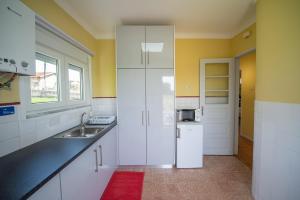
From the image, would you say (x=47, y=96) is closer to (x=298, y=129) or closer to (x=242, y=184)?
(x=298, y=129)

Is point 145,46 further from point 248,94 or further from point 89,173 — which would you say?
point 248,94

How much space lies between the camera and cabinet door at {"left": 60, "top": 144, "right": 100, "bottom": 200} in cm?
114

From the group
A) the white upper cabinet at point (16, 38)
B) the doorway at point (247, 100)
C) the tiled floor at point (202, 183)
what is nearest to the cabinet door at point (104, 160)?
the tiled floor at point (202, 183)

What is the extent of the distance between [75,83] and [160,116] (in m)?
1.57

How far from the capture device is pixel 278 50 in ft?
5.01

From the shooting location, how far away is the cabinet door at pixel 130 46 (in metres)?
2.58

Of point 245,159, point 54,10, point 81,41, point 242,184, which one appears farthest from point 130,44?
point 245,159

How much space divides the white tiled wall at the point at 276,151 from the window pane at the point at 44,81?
8.40ft

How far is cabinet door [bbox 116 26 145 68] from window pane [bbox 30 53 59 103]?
101cm

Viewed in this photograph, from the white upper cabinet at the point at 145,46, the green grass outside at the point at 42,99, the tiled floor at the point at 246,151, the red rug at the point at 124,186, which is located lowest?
the red rug at the point at 124,186

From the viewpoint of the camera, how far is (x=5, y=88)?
1219mm

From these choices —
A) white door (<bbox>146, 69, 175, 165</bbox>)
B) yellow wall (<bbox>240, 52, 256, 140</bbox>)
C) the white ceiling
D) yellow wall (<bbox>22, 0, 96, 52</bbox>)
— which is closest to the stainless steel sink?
white door (<bbox>146, 69, 175, 165</bbox>)

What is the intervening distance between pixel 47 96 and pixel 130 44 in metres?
1.51

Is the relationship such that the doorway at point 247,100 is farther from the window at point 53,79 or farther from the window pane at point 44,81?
the window pane at point 44,81
